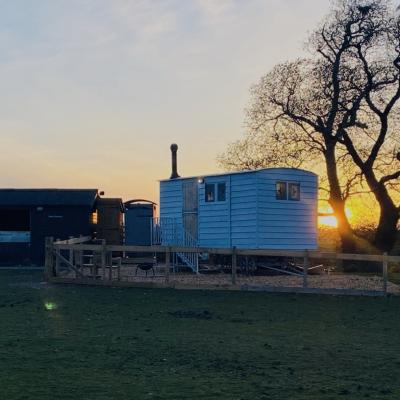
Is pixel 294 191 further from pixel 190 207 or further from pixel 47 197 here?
pixel 47 197

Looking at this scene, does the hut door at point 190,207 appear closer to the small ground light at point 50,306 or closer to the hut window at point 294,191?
the hut window at point 294,191

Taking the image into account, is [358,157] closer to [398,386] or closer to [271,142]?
[271,142]

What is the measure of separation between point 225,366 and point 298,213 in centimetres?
1633

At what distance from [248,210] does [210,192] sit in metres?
1.98

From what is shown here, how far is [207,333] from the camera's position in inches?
442

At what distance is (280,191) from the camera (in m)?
23.9

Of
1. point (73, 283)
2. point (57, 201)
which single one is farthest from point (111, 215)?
point (73, 283)

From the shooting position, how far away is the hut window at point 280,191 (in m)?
23.8

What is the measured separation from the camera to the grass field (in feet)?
23.8

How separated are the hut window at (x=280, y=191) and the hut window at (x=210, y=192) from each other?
2.30 metres

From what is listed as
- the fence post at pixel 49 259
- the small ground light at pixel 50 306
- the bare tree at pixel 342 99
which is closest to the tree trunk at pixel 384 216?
the bare tree at pixel 342 99

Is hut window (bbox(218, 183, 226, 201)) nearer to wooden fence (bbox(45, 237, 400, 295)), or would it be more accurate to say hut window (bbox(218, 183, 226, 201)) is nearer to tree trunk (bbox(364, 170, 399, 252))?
wooden fence (bbox(45, 237, 400, 295))

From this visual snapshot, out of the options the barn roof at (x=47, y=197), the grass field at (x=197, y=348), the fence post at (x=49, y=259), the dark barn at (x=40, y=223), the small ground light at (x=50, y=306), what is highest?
the barn roof at (x=47, y=197)

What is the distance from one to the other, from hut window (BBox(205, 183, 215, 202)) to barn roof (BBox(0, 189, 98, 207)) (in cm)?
1055
